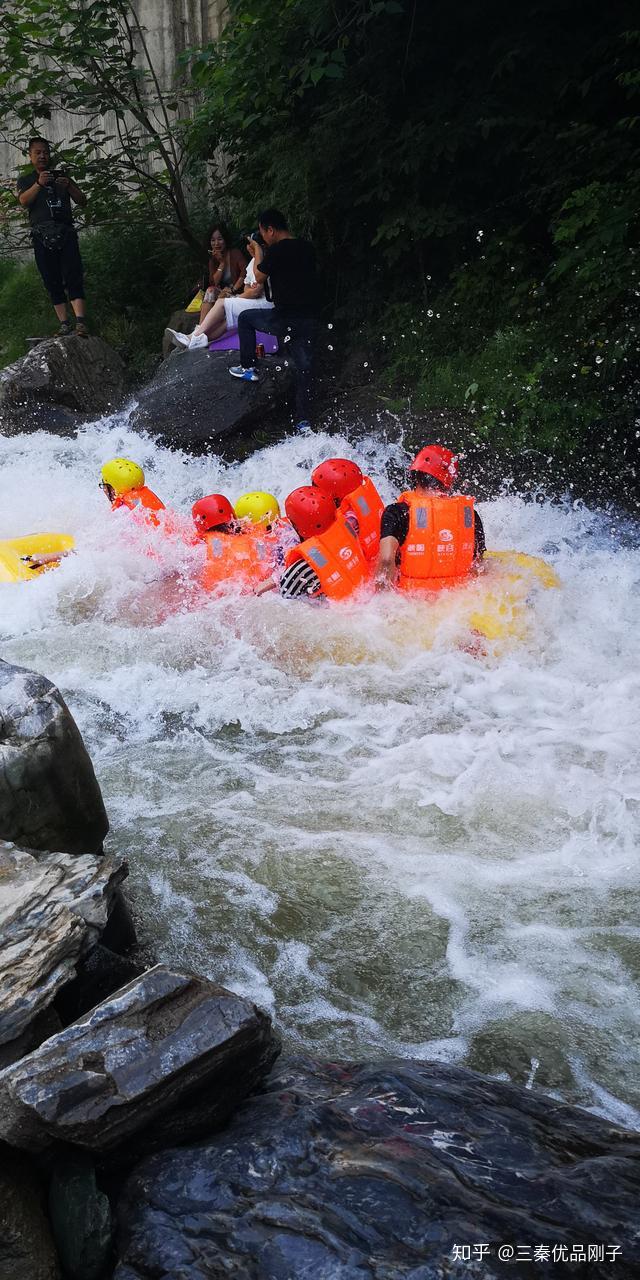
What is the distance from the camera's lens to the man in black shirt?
915cm

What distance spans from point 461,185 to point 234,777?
7.09m

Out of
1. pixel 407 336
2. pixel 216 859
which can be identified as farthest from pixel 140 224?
pixel 216 859

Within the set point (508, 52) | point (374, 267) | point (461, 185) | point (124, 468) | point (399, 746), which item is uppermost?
point (508, 52)

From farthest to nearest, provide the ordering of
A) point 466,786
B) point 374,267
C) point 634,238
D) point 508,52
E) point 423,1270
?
→ 1. point 374,267
2. point 508,52
3. point 634,238
4. point 466,786
5. point 423,1270

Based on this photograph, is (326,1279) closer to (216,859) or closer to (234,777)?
(216,859)

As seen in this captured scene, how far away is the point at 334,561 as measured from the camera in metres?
5.90

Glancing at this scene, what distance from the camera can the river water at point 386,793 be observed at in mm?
3135

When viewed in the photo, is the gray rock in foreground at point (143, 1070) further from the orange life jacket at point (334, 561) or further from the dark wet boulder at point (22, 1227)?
the orange life jacket at point (334, 561)

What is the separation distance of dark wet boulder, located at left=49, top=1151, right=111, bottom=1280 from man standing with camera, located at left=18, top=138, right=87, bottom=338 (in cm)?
1034

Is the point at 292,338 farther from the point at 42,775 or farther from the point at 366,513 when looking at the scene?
the point at 42,775

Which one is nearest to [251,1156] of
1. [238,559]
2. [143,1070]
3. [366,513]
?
[143,1070]

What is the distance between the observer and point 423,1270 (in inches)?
76.6

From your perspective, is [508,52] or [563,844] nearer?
[563,844]

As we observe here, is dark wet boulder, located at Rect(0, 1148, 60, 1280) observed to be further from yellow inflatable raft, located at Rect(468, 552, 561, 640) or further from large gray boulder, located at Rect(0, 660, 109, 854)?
yellow inflatable raft, located at Rect(468, 552, 561, 640)
